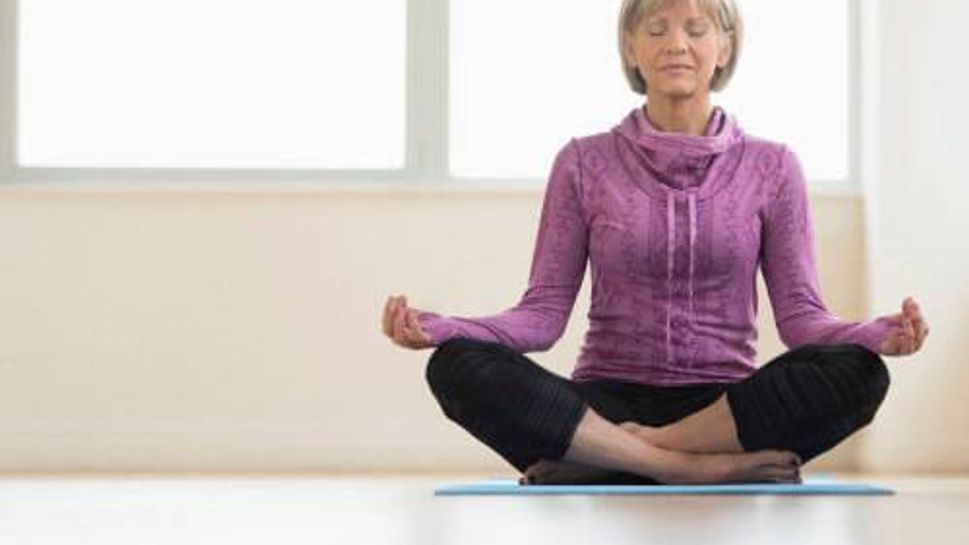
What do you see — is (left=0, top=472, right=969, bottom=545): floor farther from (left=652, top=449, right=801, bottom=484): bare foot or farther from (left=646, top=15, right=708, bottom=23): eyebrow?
(left=646, top=15, right=708, bottom=23): eyebrow

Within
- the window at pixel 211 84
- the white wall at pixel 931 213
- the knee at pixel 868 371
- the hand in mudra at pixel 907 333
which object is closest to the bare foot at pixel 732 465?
the knee at pixel 868 371

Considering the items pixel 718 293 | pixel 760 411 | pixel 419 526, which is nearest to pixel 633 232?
pixel 718 293

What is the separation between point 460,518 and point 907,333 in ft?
2.72

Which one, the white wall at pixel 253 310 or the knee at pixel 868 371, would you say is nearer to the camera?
the knee at pixel 868 371

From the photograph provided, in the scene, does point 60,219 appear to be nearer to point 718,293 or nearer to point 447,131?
point 447,131

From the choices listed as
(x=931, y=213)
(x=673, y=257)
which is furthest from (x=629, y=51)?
(x=931, y=213)

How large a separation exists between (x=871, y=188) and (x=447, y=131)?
1101 millimetres

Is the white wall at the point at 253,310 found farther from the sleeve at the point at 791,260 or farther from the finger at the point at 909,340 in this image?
→ the finger at the point at 909,340

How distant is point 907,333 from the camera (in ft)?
9.71

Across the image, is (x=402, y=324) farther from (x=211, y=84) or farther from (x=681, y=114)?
(x=211, y=84)

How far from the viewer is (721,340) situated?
334 cm

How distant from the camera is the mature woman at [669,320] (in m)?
3.12

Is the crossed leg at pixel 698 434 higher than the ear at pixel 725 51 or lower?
lower

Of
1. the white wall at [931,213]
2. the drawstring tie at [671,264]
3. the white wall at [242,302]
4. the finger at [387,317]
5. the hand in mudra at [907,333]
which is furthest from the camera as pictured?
the white wall at [242,302]
